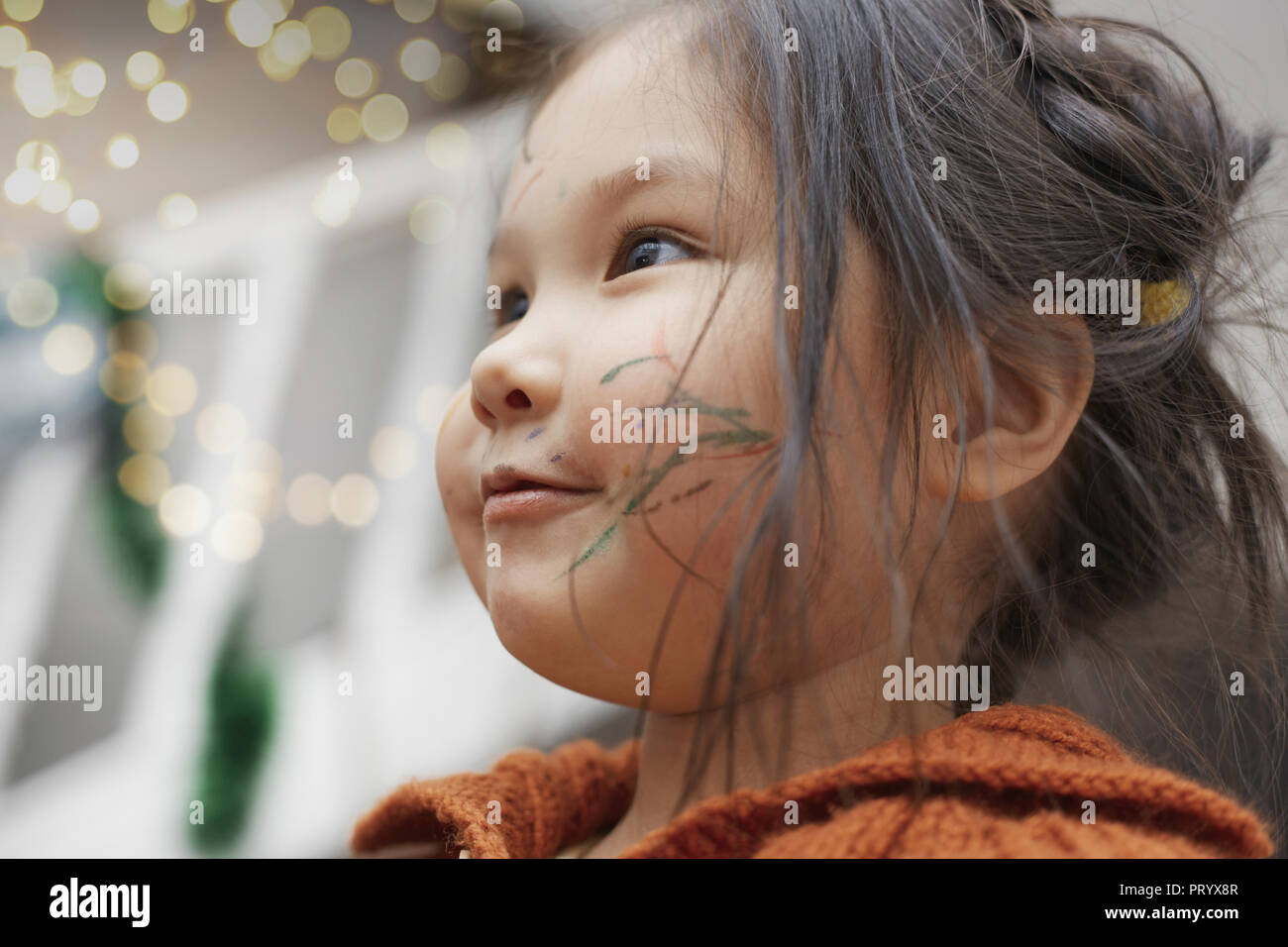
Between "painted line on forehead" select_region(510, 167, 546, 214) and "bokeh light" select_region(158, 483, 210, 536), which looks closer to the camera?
"painted line on forehead" select_region(510, 167, 546, 214)

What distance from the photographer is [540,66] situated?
2.49 feet

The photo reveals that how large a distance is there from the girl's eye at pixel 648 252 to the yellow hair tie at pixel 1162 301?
1.02 ft

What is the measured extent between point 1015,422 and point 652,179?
0.27 metres

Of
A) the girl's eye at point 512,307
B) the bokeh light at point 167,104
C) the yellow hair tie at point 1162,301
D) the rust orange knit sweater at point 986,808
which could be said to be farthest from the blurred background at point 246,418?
the yellow hair tie at point 1162,301

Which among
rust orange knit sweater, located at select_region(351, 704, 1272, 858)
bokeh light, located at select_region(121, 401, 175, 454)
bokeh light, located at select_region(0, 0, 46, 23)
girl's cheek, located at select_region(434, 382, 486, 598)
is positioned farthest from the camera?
bokeh light, located at select_region(121, 401, 175, 454)

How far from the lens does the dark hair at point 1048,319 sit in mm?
557

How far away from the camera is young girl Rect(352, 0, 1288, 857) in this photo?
1.75ft

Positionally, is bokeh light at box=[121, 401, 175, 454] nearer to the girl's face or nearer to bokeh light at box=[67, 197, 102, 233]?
bokeh light at box=[67, 197, 102, 233]

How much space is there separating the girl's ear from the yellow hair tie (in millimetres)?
74

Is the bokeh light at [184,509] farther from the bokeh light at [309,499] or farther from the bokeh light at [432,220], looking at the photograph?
the bokeh light at [432,220]

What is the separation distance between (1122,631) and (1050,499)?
143 millimetres

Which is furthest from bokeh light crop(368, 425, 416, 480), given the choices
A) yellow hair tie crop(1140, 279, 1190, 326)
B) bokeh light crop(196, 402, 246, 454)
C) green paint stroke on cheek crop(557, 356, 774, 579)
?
yellow hair tie crop(1140, 279, 1190, 326)

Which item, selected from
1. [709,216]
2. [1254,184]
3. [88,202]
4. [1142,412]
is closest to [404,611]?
[88,202]
